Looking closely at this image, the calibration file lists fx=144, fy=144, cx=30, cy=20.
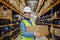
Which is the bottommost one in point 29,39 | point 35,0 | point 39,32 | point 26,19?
point 29,39

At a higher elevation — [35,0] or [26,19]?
[35,0]

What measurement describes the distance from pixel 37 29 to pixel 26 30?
257 millimetres

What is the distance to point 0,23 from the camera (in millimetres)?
4414

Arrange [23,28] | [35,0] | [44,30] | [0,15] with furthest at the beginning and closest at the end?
[35,0] < [0,15] < [23,28] < [44,30]

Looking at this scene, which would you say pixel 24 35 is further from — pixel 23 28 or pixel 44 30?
pixel 44 30

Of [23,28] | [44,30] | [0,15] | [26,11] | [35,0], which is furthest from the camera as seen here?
[35,0]

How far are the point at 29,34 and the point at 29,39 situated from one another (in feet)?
1.00

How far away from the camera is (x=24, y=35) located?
3.30 meters

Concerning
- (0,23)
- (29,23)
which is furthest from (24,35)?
(0,23)

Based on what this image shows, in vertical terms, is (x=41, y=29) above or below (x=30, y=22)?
below

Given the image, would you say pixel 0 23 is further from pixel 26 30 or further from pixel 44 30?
pixel 44 30

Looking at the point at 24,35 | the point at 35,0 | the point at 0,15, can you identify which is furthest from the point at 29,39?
the point at 35,0

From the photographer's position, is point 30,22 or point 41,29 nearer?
point 41,29

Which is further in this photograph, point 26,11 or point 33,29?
point 26,11
